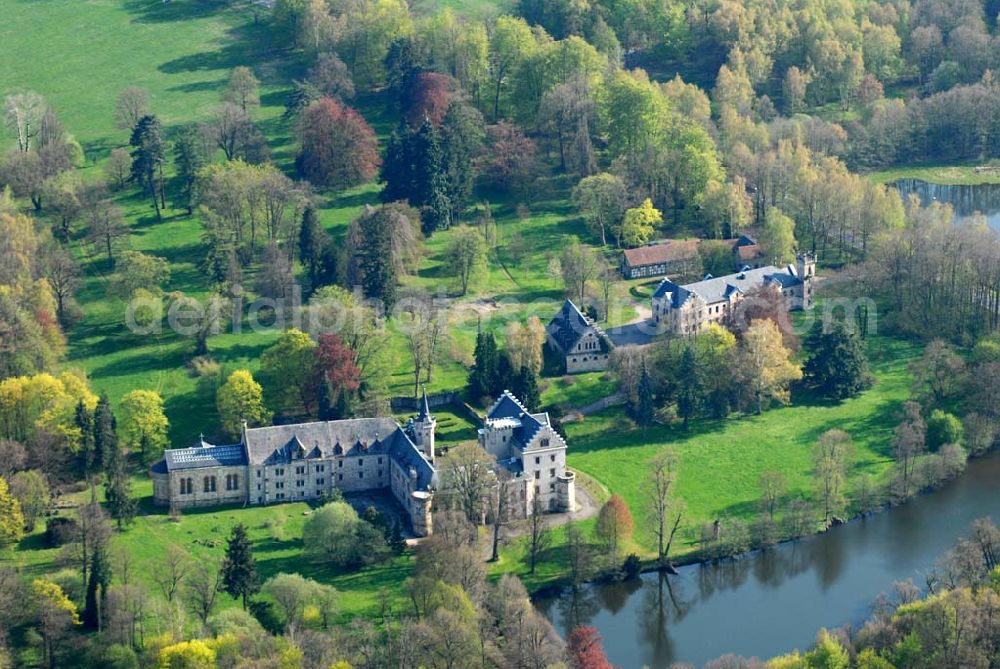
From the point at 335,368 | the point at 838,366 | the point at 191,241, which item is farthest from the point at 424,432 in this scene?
the point at 191,241

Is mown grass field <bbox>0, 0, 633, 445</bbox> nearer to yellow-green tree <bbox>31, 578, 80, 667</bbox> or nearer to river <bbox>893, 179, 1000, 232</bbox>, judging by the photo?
yellow-green tree <bbox>31, 578, 80, 667</bbox>

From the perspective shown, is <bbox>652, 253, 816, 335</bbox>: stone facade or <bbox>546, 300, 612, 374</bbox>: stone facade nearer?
<bbox>546, 300, 612, 374</bbox>: stone facade

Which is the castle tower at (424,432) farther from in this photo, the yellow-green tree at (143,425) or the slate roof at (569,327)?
the slate roof at (569,327)

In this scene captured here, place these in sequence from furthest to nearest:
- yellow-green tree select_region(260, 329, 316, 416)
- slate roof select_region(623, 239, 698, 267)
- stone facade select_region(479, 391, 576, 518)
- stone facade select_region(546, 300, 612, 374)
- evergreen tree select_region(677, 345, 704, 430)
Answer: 1. slate roof select_region(623, 239, 698, 267)
2. stone facade select_region(546, 300, 612, 374)
3. evergreen tree select_region(677, 345, 704, 430)
4. yellow-green tree select_region(260, 329, 316, 416)
5. stone facade select_region(479, 391, 576, 518)

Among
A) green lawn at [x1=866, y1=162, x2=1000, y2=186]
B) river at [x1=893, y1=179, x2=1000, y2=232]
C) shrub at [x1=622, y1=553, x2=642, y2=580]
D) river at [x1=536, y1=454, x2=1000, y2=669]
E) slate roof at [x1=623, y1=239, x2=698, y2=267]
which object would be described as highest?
slate roof at [x1=623, y1=239, x2=698, y2=267]

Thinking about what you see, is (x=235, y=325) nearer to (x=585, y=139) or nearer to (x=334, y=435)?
(x=334, y=435)

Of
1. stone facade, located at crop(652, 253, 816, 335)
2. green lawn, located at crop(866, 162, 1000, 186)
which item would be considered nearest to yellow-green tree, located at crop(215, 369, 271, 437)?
stone facade, located at crop(652, 253, 816, 335)

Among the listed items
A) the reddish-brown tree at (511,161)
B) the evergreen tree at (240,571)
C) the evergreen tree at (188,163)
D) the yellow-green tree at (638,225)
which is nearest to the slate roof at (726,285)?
the yellow-green tree at (638,225)
